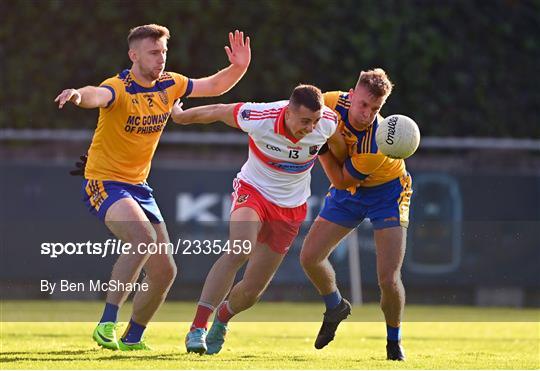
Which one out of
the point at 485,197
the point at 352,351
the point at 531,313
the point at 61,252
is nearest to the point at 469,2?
the point at 485,197

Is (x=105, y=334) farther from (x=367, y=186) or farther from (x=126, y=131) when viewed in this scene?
(x=367, y=186)

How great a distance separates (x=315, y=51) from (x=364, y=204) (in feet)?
33.4

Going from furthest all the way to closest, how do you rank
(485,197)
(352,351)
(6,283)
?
1. (485,197)
2. (6,283)
3. (352,351)

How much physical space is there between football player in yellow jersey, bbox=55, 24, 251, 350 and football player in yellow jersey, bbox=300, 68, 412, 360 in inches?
49.2

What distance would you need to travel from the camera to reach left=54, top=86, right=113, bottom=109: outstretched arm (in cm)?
888

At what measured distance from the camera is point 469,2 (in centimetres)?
2056

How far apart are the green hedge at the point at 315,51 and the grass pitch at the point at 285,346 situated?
4.45 m

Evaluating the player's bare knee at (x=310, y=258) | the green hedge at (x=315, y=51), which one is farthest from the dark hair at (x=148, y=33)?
the green hedge at (x=315, y=51)

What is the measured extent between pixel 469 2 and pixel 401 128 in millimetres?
11603

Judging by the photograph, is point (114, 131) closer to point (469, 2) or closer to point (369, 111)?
point (369, 111)

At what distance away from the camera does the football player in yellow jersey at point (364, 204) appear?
31.8 ft

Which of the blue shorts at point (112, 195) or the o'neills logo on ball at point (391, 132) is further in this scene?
the blue shorts at point (112, 195)

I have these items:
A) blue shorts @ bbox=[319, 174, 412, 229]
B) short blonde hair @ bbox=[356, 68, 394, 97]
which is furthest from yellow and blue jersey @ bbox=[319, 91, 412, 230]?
short blonde hair @ bbox=[356, 68, 394, 97]

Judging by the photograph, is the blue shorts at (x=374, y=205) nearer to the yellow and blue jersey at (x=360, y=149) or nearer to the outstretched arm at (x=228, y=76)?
the yellow and blue jersey at (x=360, y=149)
